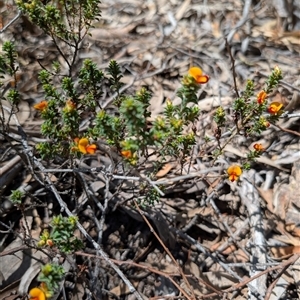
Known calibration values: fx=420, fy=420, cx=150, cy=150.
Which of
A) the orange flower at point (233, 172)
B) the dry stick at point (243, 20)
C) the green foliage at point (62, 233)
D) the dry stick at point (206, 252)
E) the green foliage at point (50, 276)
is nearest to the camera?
the green foliage at point (50, 276)

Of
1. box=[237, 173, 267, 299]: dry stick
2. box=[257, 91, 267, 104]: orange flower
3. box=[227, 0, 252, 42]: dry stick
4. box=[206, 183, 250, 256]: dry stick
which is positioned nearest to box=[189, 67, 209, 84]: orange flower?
box=[257, 91, 267, 104]: orange flower

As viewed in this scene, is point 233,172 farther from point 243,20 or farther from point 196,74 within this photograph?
point 243,20

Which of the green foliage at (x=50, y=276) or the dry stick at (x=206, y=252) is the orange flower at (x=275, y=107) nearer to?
the dry stick at (x=206, y=252)

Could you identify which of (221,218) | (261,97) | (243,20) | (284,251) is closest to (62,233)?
(261,97)

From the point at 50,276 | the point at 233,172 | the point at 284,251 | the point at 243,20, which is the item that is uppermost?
the point at 50,276

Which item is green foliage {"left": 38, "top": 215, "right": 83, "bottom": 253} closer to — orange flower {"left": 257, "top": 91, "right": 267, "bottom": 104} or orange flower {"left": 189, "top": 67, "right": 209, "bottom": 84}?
orange flower {"left": 189, "top": 67, "right": 209, "bottom": 84}

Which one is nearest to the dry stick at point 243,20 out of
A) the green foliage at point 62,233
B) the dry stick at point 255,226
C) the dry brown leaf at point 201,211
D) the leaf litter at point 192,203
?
the leaf litter at point 192,203

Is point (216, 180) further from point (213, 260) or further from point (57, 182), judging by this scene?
point (57, 182)

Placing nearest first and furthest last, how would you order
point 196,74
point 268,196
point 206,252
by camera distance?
point 196,74 < point 206,252 < point 268,196

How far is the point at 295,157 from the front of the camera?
2.88m

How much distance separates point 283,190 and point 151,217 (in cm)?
91

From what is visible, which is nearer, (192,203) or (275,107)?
(275,107)

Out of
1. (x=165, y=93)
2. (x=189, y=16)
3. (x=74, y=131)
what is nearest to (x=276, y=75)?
Result: (x=74, y=131)

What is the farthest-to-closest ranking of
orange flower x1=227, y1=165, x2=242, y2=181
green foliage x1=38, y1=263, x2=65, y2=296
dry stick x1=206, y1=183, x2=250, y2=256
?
dry stick x1=206, y1=183, x2=250, y2=256, orange flower x1=227, y1=165, x2=242, y2=181, green foliage x1=38, y1=263, x2=65, y2=296
